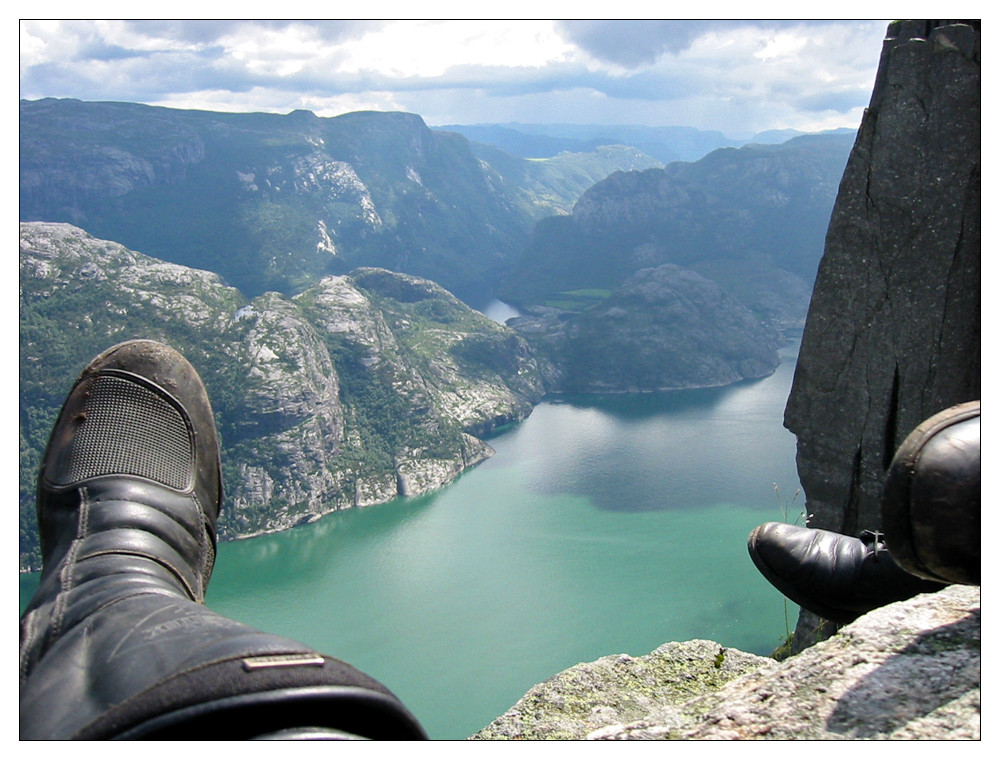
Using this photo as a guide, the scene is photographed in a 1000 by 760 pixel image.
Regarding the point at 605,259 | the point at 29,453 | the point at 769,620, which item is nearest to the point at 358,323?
the point at 29,453

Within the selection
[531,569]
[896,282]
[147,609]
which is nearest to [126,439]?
[147,609]

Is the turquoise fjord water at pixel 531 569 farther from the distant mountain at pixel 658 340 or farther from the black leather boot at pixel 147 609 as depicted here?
the black leather boot at pixel 147 609

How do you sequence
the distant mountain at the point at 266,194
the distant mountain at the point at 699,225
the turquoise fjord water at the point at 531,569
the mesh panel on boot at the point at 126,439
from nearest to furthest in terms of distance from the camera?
the mesh panel on boot at the point at 126,439
the turquoise fjord water at the point at 531,569
the distant mountain at the point at 699,225
the distant mountain at the point at 266,194

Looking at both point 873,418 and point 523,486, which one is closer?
point 873,418

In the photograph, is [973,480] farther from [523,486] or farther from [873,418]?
[523,486]

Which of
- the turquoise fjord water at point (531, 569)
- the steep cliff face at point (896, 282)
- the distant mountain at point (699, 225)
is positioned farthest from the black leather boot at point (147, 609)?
the distant mountain at point (699, 225)

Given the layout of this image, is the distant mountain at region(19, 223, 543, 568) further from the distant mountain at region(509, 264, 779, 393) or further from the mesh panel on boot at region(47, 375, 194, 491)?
the mesh panel on boot at region(47, 375, 194, 491)

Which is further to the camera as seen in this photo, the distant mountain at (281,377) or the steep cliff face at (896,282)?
the distant mountain at (281,377)
